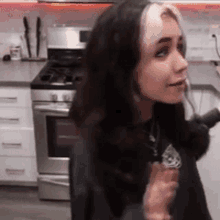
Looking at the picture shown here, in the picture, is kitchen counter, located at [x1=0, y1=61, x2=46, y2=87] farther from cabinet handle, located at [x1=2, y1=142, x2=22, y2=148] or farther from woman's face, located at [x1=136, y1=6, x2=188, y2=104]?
woman's face, located at [x1=136, y1=6, x2=188, y2=104]

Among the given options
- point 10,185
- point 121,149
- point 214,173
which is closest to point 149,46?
point 121,149

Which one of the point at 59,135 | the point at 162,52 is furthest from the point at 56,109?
the point at 162,52

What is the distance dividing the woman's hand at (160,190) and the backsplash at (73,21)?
4.99 feet

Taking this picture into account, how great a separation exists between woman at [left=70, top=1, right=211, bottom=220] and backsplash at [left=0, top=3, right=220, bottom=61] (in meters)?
1.49

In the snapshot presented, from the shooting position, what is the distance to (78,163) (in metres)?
0.57

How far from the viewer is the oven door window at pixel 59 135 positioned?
1598 millimetres

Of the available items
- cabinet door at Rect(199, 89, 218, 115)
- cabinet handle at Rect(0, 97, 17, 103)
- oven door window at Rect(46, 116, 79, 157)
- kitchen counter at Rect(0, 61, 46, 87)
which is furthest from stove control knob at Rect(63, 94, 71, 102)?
cabinet door at Rect(199, 89, 218, 115)

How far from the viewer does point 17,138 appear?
5.65ft

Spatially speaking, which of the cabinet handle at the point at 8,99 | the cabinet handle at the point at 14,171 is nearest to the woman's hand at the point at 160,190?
the cabinet handle at the point at 8,99

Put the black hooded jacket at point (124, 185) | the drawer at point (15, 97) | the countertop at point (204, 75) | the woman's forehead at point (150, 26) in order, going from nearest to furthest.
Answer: the woman's forehead at point (150, 26) < the black hooded jacket at point (124, 185) < the countertop at point (204, 75) < the drawer at point (15, 97)

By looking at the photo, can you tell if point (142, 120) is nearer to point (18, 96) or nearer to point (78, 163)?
point (78, 163)

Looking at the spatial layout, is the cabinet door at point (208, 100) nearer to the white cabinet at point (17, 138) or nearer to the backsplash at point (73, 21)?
the backsplash at point (73, 21)

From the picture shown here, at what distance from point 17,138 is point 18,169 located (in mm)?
262

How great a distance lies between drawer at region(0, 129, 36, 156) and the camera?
1707 mm
